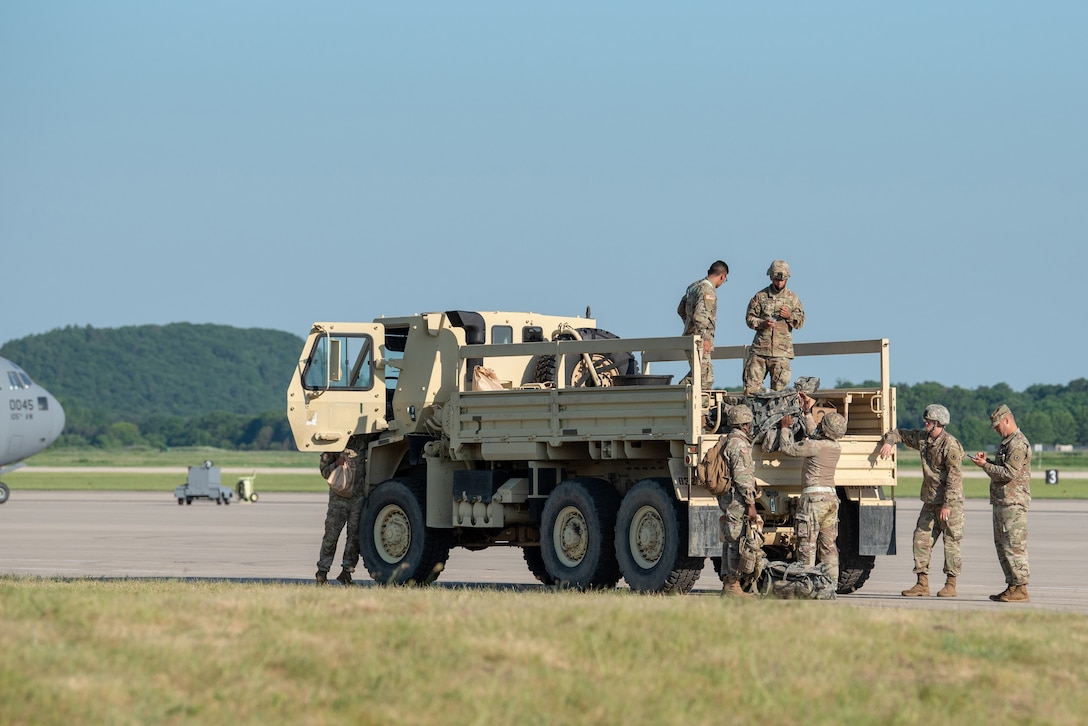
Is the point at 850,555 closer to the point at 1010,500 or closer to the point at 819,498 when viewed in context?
the point at 1010,500

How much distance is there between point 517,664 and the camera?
10.2 metres

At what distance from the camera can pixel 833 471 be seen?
15586 mm

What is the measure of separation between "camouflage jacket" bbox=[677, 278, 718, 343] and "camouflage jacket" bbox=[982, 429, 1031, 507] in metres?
3.07

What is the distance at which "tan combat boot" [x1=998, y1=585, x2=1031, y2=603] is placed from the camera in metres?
16.6

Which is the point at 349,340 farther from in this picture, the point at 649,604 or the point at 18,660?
the point at 18,660

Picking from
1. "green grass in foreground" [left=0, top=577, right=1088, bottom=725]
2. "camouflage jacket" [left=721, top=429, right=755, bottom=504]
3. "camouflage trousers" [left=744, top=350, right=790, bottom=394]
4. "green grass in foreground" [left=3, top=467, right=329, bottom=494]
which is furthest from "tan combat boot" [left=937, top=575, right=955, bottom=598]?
"green grass in foreground" [left=3, top=467, right=329, bottom=494]

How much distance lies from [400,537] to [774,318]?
16.1 feet

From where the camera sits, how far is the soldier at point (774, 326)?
55.9 ft

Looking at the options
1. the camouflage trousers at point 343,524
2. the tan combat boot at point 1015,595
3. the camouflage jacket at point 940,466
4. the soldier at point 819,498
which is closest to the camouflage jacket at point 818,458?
the soldier at point 819,498

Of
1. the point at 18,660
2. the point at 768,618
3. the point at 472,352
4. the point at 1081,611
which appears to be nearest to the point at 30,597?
the point at 18,660

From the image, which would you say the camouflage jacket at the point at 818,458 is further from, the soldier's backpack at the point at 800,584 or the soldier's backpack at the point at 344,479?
the soldier's backpack at the point at 344,479

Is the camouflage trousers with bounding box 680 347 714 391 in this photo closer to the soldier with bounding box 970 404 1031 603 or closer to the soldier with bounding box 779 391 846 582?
the soldier with bounding box 779 391 846 582

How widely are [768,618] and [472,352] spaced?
6.97 m

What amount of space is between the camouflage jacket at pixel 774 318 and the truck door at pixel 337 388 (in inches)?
181
